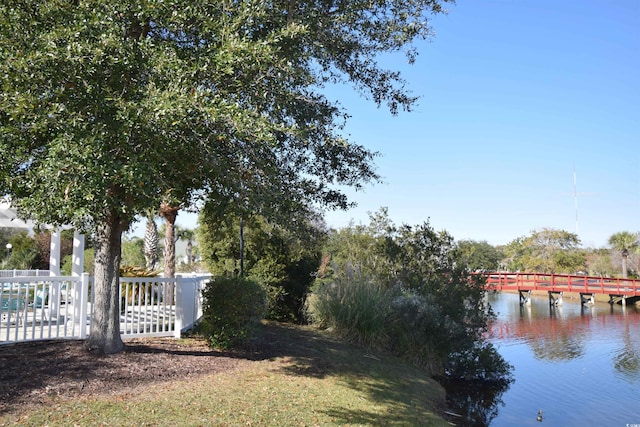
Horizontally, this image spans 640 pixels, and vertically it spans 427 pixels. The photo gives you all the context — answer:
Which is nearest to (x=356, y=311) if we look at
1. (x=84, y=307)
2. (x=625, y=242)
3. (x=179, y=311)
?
(x=179, y=311)

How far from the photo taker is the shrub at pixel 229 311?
909cm

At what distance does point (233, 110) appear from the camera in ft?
19.1

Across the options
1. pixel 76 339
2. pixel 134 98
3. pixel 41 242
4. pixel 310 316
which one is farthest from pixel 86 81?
pixel 41 242

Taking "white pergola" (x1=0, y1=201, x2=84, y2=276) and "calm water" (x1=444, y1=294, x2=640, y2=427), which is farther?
"white pergola" (x1=0, y1=201, x2=84, y2=276)

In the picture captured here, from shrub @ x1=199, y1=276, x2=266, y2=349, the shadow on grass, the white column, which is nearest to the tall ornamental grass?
the shadow on grass

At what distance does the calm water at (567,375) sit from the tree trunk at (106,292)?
689 cm

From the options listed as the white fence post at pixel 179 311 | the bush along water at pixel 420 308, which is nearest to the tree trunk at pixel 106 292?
the white fence post at pixel 179 311

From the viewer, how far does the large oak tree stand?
552 cm

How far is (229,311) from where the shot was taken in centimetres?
909

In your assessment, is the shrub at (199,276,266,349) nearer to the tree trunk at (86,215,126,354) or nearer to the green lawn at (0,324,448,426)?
the green lawn at (0,324,448,426)

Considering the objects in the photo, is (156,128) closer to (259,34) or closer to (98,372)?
(259,34)

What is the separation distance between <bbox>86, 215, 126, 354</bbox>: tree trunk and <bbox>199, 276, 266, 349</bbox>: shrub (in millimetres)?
1668

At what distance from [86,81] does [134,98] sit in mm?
558

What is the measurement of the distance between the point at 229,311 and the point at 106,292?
2147mm
